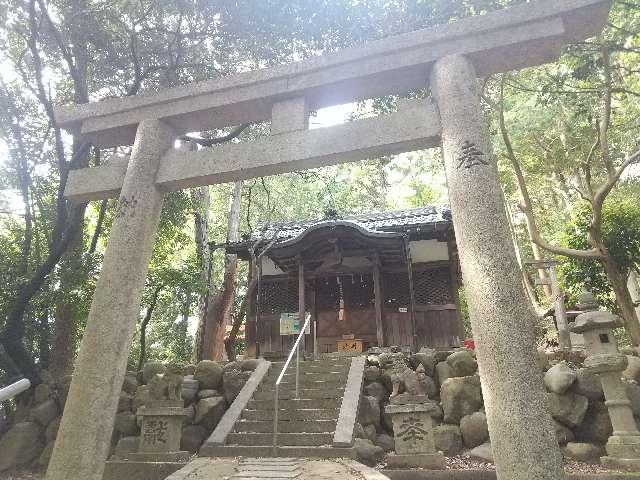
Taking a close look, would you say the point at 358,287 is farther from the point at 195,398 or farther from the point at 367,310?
the point at 195,398

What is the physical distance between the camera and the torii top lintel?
13.0ft

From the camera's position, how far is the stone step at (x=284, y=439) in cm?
598

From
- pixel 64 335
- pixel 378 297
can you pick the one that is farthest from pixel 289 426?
pixel 64 335

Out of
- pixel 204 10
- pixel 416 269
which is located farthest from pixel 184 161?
pixel 416 269

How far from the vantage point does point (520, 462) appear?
2764mm

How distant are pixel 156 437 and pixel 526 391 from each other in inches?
214

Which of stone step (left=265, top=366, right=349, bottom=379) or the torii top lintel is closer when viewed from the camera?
the torii top lintel

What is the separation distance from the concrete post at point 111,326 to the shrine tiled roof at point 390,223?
25.6ft

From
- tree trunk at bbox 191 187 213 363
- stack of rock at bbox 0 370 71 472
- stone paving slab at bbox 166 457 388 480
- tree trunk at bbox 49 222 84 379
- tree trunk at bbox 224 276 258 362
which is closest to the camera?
Result: stone paving slab at bbox 166 457 388 480

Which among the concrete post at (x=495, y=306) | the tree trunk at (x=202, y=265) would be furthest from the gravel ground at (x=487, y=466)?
the tree trunk at (x=202, y=265)

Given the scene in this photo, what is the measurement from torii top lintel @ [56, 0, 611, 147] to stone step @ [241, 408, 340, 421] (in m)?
4.76

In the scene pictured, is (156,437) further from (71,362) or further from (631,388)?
(631,388)

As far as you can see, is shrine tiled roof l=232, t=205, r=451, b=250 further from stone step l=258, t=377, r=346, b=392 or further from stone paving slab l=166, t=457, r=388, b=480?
stone paving slab l=166, t=457, r=388, b=480

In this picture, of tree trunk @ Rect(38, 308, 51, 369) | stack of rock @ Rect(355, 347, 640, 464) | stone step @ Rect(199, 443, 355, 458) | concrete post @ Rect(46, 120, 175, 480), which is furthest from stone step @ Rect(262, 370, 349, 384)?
tree trunk @ Rect(38, 308, 51, 369)
